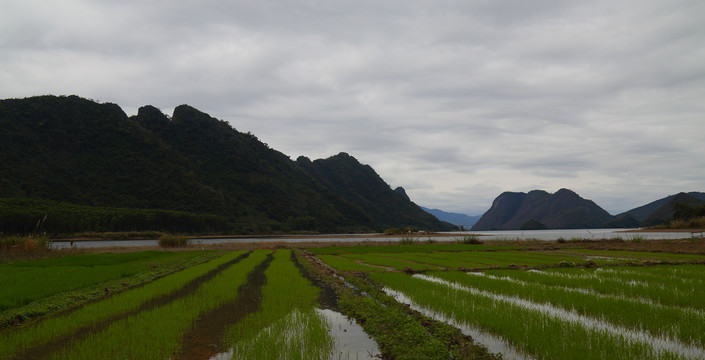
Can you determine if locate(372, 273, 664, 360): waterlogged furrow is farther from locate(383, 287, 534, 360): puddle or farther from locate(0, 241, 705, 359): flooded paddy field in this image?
locate(383, 287, 534, 360): puddle

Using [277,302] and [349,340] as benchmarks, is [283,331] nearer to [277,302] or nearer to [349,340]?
[349,340]

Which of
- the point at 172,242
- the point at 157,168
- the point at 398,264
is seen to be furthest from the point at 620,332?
the point at 157,168

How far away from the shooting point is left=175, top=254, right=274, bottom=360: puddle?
7387 millimetres

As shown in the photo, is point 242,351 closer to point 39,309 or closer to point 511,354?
point 511,354

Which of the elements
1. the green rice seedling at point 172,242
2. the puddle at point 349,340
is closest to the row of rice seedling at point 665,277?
the puddle at point 349,340

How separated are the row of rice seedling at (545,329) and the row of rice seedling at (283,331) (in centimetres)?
345

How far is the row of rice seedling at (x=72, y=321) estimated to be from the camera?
792 cm

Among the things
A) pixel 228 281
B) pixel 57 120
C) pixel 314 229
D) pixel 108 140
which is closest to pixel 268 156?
pixel 314 229

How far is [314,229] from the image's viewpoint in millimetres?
111812

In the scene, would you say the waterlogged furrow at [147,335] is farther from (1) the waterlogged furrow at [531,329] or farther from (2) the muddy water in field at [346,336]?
(1) the waterlogged furrow at [531,329]

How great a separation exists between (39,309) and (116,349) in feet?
19.1

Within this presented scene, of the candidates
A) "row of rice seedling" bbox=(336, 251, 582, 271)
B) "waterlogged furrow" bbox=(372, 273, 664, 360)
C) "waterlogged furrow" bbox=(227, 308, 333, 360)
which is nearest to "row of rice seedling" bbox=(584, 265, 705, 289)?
"row of rice seedling" bbox=(336, 251, 582, 271)

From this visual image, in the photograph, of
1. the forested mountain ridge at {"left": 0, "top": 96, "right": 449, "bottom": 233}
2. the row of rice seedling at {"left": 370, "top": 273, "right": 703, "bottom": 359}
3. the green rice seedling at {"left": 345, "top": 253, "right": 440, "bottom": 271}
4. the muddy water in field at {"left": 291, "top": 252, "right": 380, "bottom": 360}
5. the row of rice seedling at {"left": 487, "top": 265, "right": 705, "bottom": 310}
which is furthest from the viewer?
the forested mountain ridge at {"left": 0, "top": 96, "right": 449, "bottom": 233}

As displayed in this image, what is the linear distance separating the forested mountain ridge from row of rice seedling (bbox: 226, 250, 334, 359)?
8533 cm
